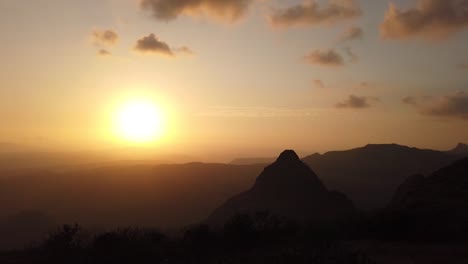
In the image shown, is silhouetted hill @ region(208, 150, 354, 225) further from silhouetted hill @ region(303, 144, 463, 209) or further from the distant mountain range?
silhouetted hill @ region(303, 144, 463, 209)

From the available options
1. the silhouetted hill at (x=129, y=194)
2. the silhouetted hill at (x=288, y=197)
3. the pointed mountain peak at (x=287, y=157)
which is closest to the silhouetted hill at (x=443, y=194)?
the silhouetted hill at (x=288, y=197)

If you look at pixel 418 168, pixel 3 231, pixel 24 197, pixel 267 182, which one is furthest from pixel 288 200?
pixel 24 197

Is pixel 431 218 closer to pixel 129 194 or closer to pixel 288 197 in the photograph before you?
pixel 288 197

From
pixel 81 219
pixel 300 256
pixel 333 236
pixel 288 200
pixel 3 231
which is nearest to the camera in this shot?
pixel 300 256

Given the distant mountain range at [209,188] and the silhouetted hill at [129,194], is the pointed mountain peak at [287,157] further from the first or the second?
the silhouetted hill at [129,194]

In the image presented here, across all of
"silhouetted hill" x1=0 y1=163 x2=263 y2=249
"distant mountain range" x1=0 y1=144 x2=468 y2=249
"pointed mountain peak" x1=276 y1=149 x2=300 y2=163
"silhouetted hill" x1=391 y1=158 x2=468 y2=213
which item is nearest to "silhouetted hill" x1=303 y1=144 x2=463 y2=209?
"distant mountain range" x1=0 y1=144 x2=468 y2=249

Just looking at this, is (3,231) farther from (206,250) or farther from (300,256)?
(300,256)

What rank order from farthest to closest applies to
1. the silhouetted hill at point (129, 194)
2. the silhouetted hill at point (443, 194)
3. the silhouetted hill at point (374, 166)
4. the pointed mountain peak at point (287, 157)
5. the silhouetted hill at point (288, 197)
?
the silhouetted hill at point (374, 166) < the silhouetted hill at point (129, 194) < the pointed mountain peak at point (287, 157) < the silhouetted hill at point (288, 197) < the silhouetted hill at point (443, 194)
